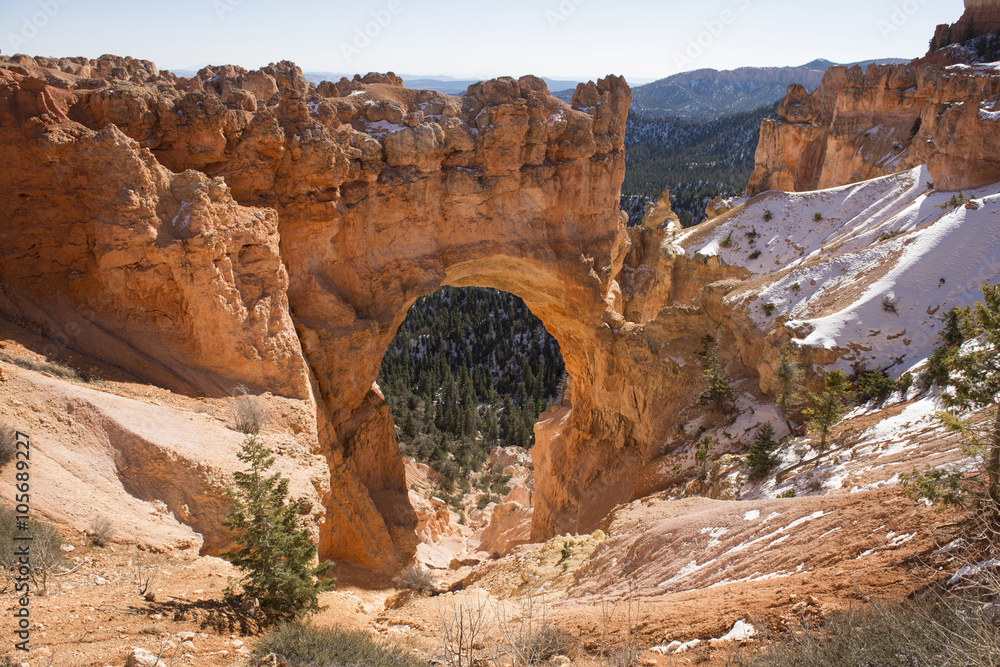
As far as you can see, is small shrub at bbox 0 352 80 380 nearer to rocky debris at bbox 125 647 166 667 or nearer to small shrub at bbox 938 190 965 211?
rocky debris at bbox 125 647 166 667

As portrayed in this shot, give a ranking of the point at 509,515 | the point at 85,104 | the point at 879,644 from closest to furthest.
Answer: the point at 879,644, the point at 85,104, the point at 509,515

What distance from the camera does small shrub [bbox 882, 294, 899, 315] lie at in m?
16.8

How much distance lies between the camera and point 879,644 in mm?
5137

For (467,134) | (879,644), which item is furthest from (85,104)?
(879,644)

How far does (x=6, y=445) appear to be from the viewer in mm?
7844

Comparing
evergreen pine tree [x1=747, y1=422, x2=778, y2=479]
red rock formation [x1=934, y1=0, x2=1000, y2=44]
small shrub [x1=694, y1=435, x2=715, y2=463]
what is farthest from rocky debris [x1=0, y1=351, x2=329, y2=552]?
red rock formation [x1=934, y1=0, x2=1000, y2=44]

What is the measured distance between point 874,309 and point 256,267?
16.6 meters

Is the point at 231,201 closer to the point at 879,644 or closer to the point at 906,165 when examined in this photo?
the point at 879,644

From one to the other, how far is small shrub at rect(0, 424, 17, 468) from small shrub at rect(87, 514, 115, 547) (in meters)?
1.33

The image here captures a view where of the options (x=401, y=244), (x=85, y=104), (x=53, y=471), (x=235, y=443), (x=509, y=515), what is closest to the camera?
(x=53, y=471)

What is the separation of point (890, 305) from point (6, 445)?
19822 mm

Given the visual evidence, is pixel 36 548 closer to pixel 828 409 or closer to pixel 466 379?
pixel 828 409

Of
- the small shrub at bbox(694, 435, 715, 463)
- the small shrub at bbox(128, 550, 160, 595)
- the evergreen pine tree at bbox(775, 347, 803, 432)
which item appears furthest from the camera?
the small shrub at bbox(694, 435, 715, 463)

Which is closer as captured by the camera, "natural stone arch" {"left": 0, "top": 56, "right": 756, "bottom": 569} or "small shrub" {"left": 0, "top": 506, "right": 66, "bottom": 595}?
"small shrub" {"left": 0, "top": 506, "right": 66, "bottom": 595}
